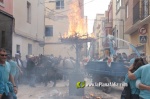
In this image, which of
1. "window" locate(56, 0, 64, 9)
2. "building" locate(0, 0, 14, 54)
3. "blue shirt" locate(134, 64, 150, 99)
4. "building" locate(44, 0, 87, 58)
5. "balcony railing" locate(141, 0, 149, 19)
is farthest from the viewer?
"window" locate(56, 0, 64, 9)

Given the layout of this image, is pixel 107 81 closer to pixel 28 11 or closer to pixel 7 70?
pixel 7 70

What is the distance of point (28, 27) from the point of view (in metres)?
23.0

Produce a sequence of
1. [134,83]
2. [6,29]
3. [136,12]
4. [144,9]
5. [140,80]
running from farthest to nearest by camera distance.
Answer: [136,12] < [144,9] < [6,29] < [134,83] < [140,80]

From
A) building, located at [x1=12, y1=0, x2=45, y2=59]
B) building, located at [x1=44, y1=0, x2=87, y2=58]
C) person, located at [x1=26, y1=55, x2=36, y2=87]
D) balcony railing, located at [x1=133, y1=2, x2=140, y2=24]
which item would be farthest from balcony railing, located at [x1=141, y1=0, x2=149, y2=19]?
building, located at [x1=44, y1=0, x2=87, y2=58]

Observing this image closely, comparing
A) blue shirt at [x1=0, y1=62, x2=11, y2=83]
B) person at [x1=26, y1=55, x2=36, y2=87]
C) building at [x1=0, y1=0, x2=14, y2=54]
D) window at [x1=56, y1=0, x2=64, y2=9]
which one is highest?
window at [x1=56, y1=0, x2=64, y2=9]

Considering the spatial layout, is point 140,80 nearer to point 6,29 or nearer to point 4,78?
point 4,78

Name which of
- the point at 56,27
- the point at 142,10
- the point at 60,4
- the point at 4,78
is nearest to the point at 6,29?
the point at 4,78

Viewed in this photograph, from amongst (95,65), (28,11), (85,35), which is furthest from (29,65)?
(28,11)

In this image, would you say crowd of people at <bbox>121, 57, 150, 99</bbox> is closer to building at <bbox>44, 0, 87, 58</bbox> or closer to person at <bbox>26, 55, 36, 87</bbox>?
person at <bbox>26, 55, 36, 87</bbox>

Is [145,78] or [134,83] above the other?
[145,78]

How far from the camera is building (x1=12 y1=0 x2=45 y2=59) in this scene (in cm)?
2022

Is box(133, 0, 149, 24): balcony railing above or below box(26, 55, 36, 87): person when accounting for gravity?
above

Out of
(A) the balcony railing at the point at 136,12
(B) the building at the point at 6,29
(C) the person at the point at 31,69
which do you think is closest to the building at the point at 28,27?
(C) the person at the point at 31,69

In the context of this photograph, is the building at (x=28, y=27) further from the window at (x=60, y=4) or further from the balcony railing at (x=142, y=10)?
Result: the window at (x=60, y=4)
